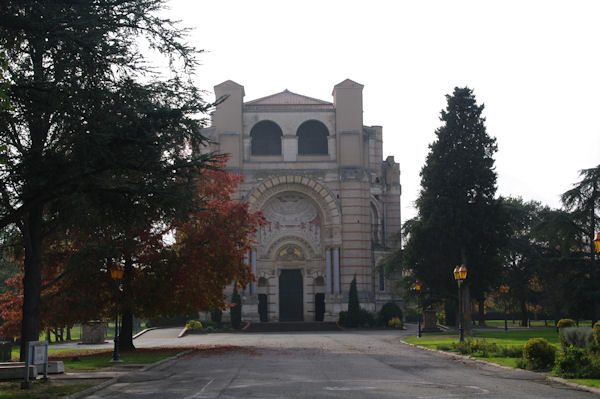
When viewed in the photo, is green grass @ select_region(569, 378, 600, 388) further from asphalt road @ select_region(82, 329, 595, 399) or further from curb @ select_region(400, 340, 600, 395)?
asphalt road @ select_region(82, 329, 595, 399)

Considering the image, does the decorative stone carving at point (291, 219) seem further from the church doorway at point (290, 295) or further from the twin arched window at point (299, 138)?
the twin arched window at point (299, 138)

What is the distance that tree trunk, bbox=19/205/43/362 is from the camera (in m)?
18.3

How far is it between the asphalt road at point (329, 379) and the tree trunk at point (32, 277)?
3230mm

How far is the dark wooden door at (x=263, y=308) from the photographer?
169 feet

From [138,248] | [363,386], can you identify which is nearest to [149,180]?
[363,386]

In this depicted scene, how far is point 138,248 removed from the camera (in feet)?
82.0

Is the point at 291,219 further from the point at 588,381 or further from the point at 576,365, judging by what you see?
the point at 588,381

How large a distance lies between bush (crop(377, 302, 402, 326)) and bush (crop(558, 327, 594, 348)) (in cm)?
2924

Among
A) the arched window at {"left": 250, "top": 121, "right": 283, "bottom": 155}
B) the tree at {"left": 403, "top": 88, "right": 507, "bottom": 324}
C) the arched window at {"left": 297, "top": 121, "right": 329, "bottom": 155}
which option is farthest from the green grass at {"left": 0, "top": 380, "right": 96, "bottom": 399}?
the arched window at {"left": 297, "top": 121, "right": 329, "bottom": 155}

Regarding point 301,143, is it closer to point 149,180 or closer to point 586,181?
point 586,181

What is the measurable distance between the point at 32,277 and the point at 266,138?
35.8 m

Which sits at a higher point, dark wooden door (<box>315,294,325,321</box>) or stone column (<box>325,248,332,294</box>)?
stone column (<box>325,248,332,294</box>)

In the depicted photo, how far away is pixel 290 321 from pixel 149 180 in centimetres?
3782

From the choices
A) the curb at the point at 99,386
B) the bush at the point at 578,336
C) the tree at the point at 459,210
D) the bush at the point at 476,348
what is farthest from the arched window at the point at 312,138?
the bush at the point at 578,336
